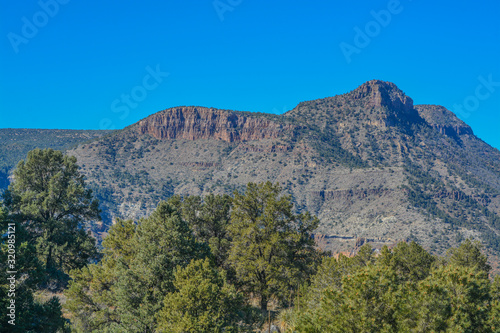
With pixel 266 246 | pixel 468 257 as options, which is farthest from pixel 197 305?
pixel 468 257

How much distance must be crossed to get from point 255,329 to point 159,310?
22.7 ft

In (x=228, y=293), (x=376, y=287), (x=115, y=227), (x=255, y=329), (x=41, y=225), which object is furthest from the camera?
(x=41, y=225)

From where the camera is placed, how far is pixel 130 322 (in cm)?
2366

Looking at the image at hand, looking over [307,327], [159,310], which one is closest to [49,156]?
[159,310]

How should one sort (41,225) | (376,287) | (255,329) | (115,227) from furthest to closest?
1. (41,225)
2. (115,227)
3. (255,329)
4. (376,287)

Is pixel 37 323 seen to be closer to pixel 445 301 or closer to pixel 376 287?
pixel 376 287

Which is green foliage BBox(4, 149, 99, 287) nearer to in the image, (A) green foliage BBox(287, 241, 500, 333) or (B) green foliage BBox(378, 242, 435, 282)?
(A) green foliage BBox(287, 241, 500, 333)

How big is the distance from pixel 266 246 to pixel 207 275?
10941mm

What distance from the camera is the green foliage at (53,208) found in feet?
118

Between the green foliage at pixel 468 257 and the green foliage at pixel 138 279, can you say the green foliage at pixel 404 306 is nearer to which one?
the green foliage at pixel 138 279

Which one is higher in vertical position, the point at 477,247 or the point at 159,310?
the point at 477,247

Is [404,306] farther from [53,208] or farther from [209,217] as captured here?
[53,208]

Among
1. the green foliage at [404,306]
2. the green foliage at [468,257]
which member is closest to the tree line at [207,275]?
the green foliage at [404,306]

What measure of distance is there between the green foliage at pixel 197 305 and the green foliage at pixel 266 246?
9680 millimetres
